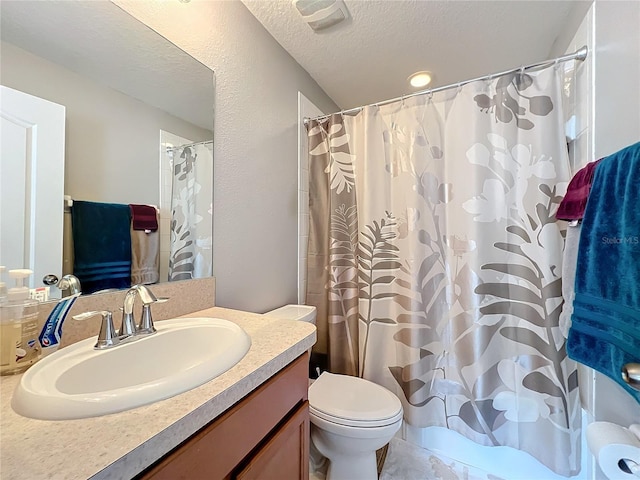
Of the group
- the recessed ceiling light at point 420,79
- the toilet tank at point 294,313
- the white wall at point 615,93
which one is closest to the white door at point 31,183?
the toilet tank at point 294,313

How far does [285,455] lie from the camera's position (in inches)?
26.8

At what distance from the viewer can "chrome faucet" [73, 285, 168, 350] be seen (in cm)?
64

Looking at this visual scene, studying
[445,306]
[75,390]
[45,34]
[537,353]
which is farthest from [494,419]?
[45,34]

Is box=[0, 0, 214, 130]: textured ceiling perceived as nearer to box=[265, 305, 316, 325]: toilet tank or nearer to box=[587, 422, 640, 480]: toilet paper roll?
box=[265, 305, 316, 325]: toilet tank

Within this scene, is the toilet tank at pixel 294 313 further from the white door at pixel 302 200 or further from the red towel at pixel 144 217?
the red towel at pixel 144 217

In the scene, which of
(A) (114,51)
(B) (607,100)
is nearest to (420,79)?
(B) (607,100)

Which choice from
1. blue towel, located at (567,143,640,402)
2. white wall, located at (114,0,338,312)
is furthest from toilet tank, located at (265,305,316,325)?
blue towel, located at (567,143,640,402)

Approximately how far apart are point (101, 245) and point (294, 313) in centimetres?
90

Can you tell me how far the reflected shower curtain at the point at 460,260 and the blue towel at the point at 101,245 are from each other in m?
1.04

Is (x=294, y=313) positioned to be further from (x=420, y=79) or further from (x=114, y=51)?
(x=420, y=79)

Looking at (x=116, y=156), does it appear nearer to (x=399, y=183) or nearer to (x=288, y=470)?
(x=288, y=470)

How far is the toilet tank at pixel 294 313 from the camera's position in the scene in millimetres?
1349

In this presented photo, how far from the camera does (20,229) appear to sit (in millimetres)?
626

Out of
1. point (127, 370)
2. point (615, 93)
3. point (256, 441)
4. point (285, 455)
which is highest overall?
point (615, 93)
